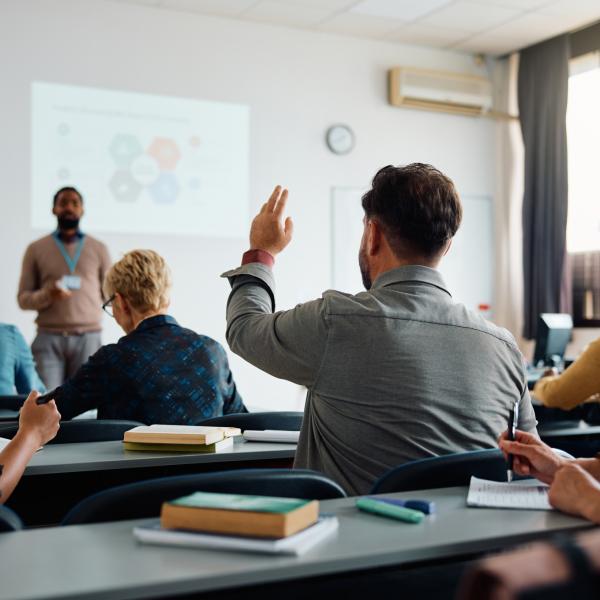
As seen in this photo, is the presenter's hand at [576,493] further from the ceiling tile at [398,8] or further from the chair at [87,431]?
the ceiling tile at [398,8]

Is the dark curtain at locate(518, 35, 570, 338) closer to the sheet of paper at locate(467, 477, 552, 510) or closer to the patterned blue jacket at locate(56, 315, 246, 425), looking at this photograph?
the patterned blue jacket at locate(56, 315, 246, 425)

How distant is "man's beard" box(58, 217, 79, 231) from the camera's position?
19.2 ft

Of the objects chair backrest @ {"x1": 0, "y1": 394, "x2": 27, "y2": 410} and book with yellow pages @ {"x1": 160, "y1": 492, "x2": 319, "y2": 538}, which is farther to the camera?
chair backrest @ {"x1": 0, "y1": 394, "x2": 27, "y2": 410}

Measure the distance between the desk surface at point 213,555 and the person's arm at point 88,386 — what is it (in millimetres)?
1470

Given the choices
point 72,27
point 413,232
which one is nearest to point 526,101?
point 72,27

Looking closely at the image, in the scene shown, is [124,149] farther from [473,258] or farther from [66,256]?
[473,258]

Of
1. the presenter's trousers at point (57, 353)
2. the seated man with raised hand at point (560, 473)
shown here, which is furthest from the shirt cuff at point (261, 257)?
the presenter's trousers at point (57, 353)

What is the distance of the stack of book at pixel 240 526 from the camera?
1.15 metres

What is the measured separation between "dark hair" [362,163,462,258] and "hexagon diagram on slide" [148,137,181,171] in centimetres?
485

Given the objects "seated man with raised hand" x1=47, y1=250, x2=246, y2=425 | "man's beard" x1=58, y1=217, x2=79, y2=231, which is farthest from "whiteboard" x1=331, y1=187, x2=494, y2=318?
"seated man with raised hand" x1=47, y1=250, x2=246, y2=425

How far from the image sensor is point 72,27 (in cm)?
632

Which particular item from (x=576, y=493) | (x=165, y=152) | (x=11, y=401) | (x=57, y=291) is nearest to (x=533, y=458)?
(x=576, y=493)

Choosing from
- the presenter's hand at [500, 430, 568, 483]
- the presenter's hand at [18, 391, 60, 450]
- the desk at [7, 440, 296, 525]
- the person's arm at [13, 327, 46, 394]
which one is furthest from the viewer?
the person's arm at [13, 327, 46, 394]

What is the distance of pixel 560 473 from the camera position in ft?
4.59
